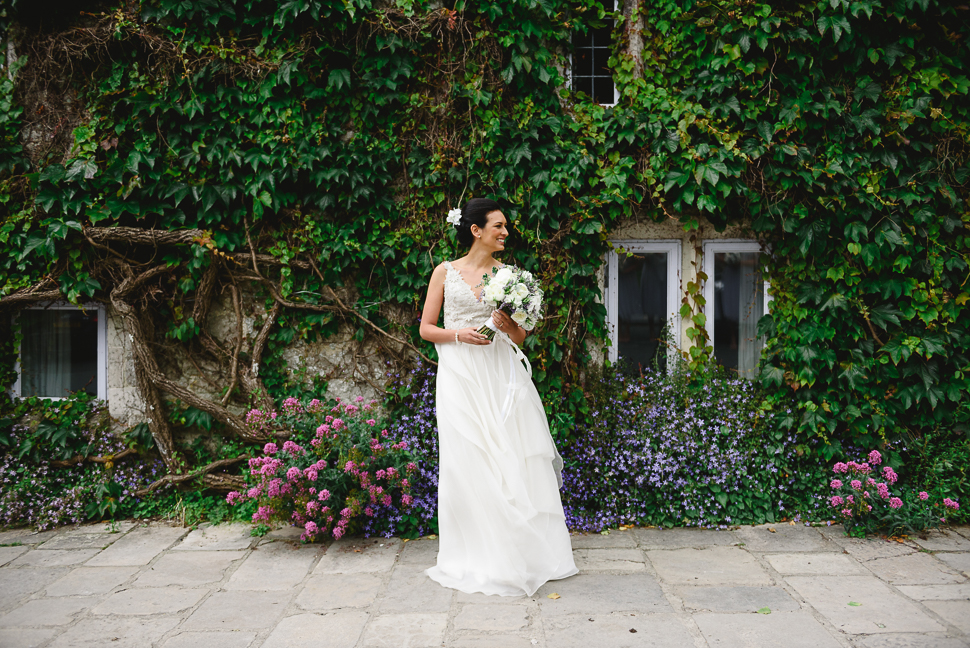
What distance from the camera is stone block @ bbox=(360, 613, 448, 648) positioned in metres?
3.07

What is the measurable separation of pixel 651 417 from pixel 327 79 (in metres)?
3.80

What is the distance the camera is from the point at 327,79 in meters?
5.05

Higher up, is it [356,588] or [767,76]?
[767,76]

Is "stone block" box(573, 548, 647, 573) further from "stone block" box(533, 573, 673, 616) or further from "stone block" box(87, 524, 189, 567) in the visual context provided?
"stone block" box(87, 524, 189, 567)

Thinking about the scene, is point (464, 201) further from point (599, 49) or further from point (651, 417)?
point (651, 417)

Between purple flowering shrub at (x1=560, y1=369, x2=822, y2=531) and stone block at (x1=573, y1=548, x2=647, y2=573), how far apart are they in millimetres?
391

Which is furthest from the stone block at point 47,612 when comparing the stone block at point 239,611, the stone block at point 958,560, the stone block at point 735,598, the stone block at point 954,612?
the stone block at point 958,560

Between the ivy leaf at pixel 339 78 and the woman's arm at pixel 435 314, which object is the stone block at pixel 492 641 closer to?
the woman's arm at pixel 435 314

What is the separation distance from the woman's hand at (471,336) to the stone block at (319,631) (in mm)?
1673

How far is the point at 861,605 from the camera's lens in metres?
3.43

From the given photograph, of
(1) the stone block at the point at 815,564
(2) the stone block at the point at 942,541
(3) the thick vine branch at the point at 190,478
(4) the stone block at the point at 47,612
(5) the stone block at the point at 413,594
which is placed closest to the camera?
(4) the stone block at the point at 47,612

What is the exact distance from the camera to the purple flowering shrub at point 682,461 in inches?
188

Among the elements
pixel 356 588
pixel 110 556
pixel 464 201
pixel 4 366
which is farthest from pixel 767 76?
pixel 4 366

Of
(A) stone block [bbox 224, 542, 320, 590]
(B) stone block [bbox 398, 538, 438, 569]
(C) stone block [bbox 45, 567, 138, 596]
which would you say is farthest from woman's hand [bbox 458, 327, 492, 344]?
(C) stone block [bbox 45, 567, 138, 596]
